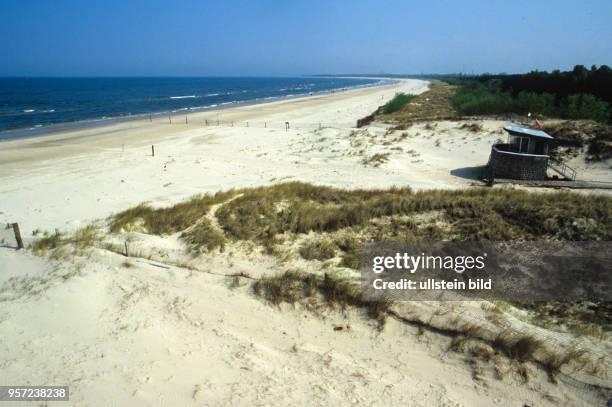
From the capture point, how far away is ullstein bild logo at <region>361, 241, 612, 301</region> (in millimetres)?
6906

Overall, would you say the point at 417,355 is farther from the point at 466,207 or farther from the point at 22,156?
the point at 22,156

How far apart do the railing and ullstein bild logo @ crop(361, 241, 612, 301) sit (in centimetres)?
959

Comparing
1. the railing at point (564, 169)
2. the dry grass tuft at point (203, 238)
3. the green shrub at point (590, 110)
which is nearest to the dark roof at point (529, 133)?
the railing at point (564, 169)

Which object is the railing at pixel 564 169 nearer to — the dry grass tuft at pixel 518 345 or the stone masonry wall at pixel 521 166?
the stone masonry wall at pixel 521 166

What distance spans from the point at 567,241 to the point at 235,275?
24.6ft

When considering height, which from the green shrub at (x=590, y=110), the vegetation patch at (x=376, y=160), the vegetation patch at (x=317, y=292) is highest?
the green shrub at (x=590, y=110)

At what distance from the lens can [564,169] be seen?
17.2 m

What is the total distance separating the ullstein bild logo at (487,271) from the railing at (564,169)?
31.5 feet

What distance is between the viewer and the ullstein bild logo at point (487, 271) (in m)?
6.91

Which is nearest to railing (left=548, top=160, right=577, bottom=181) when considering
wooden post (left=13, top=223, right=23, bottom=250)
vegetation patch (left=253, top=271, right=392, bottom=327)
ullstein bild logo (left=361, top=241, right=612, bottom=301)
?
ullstein bild logo (left=361, top=241, right=612, bottom=301)

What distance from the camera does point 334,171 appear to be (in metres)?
18.6

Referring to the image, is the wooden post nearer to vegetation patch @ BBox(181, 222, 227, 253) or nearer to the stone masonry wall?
vegetation patch @ BBox(181, 222, 227, 253)

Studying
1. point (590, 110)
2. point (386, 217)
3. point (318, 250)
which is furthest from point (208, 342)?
point (590, 110)

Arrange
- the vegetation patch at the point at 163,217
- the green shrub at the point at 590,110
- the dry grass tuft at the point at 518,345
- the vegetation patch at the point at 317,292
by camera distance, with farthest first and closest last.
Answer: the green shrub at the point at 590,110, the vegetation patch at the point at 163,217, the vegetation patch at the point at 317,292, the dry grass tuft at the point at 518,345
